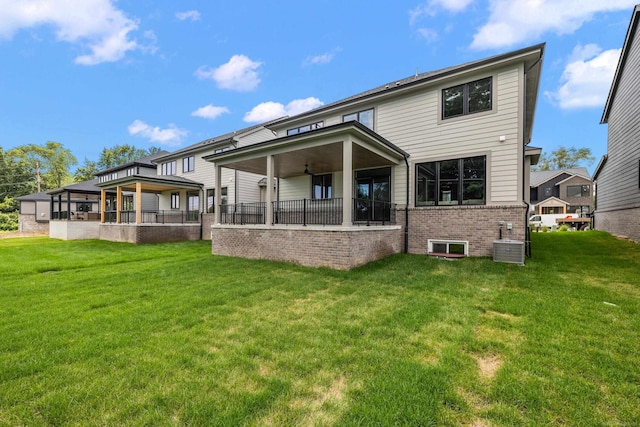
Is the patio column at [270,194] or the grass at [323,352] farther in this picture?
the patio column at [270,194]

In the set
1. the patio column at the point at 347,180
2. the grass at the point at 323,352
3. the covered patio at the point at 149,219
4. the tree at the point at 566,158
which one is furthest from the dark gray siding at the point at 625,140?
the tree at the point at 566,158

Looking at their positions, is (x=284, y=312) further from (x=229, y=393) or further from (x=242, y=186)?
(x=242, y=186)

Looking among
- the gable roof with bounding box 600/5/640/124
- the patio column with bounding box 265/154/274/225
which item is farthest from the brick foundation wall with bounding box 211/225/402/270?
the gable roof with bounding box 600/5/640/124

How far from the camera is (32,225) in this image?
25578mm

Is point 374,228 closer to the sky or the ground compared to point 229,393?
closer to the sky

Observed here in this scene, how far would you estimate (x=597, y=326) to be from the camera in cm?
356

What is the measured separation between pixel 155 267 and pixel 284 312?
537 cm

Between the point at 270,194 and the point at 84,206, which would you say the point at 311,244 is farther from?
the point at 84,206

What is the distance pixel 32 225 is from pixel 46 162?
1041 inches

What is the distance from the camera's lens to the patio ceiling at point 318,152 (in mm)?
7539

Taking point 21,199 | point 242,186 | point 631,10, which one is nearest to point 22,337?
point 242,186

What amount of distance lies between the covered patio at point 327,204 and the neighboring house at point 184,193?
16.1 ft

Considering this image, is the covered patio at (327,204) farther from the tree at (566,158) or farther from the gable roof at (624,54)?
the tree at (566,158)

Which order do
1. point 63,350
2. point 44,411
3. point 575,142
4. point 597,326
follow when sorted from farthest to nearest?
point 575,142 → point 597,326 → point 63,350 → point 44,411
